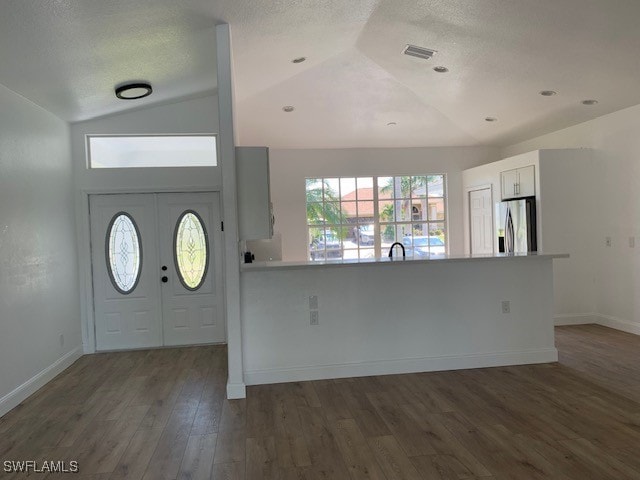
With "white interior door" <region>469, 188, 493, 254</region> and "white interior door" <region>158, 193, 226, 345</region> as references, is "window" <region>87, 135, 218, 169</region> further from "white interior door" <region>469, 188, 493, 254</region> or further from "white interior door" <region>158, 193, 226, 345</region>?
"white interior door" <region>469, 188, 493, 254</region>

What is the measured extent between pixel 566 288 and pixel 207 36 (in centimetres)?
495

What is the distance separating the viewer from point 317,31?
3.90 m

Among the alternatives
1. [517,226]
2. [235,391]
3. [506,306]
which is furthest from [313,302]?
[517,226]

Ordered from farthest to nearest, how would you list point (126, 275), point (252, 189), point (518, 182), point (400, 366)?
point (518, 182)
point (126, 275)
point (400, 366)
point (252, 189)

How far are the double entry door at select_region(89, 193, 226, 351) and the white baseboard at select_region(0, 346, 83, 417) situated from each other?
47 cm

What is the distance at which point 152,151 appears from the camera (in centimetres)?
523

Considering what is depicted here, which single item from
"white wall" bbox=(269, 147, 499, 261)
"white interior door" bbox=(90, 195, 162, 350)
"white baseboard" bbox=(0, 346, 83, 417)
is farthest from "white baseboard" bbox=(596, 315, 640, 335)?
"white baseboard" bbox=(0, 346, 83, 417)

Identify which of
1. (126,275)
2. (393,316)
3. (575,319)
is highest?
(126,275)

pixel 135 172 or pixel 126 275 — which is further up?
pixel 135 172

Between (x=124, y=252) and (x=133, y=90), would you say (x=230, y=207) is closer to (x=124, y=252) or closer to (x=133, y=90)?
(x=133, y=90)

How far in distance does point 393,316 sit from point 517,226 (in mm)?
2612

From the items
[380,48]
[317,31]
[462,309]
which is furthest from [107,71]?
[462,309]

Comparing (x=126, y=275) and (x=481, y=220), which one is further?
(x=481, y=220)

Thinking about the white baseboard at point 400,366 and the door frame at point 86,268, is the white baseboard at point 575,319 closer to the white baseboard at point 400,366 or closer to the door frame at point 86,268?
the white baseboard at point 400,366
